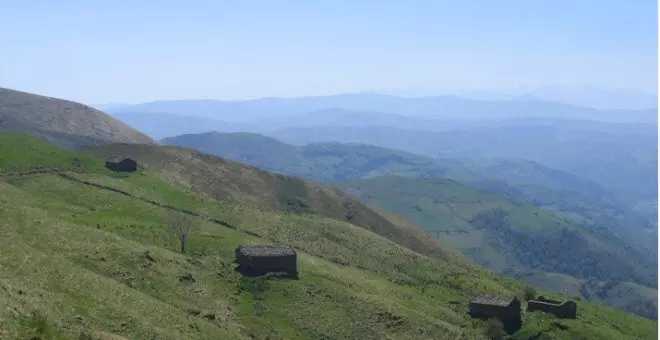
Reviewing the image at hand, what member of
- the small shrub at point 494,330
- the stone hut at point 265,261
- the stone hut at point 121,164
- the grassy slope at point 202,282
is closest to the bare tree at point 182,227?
the grassy slope at point 202,282

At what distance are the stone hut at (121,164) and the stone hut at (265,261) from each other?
209 ft

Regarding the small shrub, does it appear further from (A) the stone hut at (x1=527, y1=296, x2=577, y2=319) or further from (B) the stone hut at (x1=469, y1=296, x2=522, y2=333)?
(A) the stone hut at (x1=527, y1=296, x2=577, y2=319)

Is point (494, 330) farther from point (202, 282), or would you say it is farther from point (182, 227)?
point (182, 227)

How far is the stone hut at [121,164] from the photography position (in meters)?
132

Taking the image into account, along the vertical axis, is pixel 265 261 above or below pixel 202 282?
below

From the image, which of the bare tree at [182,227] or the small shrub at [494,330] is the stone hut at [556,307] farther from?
the bare tree at [182,227]

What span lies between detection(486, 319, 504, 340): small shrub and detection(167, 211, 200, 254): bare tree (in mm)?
35322

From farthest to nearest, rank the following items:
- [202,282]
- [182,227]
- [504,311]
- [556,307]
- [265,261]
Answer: [182,227], [556,307], [265,261], [504,311], [202,282]

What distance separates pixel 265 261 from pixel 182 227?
18.6m

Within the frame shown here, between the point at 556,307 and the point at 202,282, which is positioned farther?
the point at 556,307

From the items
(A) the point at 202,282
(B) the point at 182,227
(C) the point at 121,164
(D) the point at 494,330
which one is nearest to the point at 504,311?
(D) the point at 494,330

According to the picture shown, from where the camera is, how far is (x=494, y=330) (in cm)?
7050

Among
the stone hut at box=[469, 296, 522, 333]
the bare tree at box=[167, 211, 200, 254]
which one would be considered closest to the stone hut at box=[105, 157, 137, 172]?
the bare tree at box=[167, 211, 200, 254]

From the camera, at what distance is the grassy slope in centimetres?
4541
